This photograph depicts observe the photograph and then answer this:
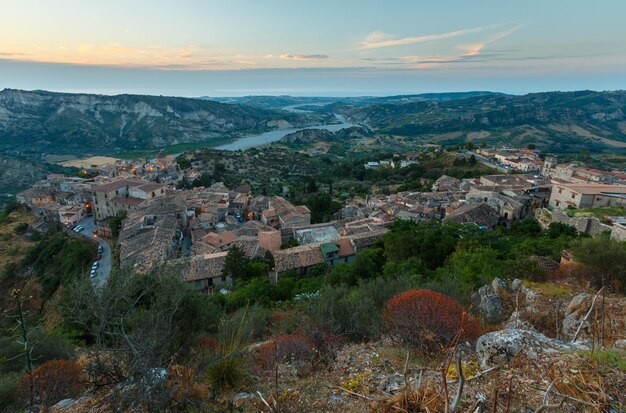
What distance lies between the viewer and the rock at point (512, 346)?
5.59 metres

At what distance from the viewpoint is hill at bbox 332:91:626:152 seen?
123 metres

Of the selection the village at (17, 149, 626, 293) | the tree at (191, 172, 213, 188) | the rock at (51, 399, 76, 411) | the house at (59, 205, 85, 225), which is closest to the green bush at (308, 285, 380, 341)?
the rock at (51, 399, 76, 411)

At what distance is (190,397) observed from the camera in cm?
530

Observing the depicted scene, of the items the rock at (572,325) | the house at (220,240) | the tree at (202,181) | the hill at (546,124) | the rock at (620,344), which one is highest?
the hill at (546,124)

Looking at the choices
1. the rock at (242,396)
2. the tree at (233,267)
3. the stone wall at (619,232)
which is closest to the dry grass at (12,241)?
the tree at (233,267)

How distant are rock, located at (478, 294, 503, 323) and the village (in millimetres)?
14255

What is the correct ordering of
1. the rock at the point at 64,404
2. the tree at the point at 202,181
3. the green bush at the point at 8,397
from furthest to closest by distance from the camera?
the tree at the point at 202,181 < the green bush at the point at 8,397 < the rock at the point at 64,404

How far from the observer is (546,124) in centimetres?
14575

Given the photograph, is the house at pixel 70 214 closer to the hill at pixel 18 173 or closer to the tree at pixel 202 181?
the tree at pixel 202 181

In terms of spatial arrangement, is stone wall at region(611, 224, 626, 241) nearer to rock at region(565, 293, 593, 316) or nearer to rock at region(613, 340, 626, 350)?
rock at region(565, 293, 593, 316)

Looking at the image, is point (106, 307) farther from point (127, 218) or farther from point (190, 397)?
point (127, 218)

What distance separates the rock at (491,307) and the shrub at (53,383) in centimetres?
1059

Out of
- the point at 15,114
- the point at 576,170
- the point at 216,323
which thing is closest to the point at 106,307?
the point at 216,323

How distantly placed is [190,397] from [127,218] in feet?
129
